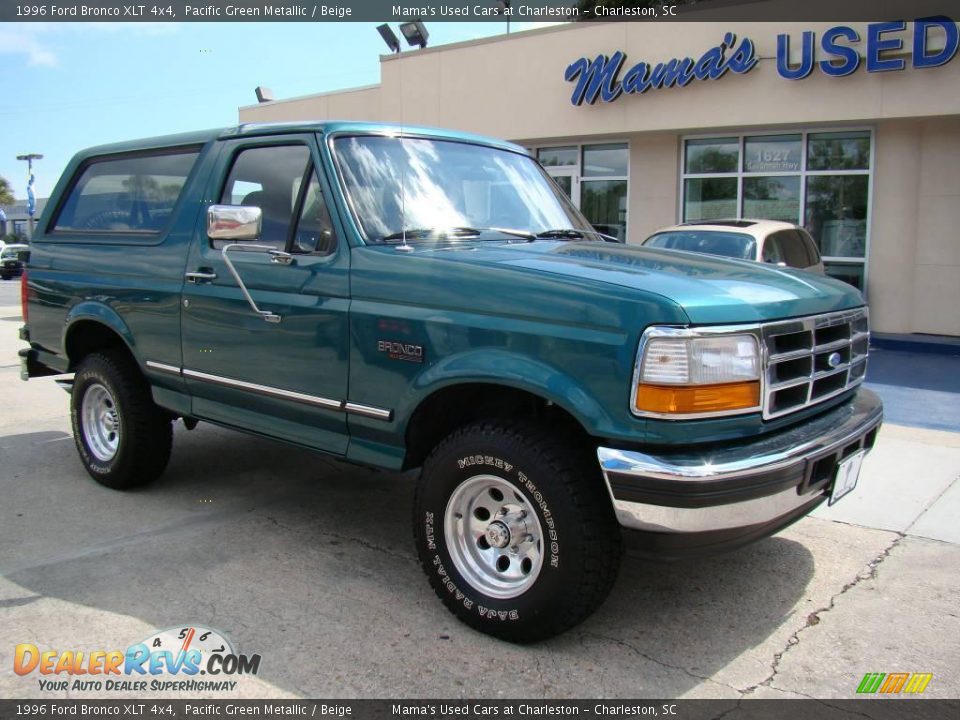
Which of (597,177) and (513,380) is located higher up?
(597,177)

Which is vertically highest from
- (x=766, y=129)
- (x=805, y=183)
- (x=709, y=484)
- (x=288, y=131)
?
(x=766, y=129)

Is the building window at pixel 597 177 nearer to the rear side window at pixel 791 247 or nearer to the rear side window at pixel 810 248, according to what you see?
the rear side window at pixel 810 248

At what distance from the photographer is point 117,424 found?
498cm

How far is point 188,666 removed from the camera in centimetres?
309

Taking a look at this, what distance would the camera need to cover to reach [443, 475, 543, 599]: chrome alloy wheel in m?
3.21

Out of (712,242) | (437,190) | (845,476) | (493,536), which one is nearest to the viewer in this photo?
(493,536)

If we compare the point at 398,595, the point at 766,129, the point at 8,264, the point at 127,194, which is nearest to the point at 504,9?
the point at 766,129

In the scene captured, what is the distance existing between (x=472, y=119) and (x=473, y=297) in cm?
1291

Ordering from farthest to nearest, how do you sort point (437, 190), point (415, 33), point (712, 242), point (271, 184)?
point (415, 33)
point (712, 242)
point (271, 184)
point (437, 190)

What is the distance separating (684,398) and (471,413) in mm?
1102

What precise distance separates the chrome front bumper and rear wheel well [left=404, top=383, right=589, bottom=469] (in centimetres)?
39

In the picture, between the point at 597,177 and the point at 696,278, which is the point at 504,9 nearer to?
the point at 597,177

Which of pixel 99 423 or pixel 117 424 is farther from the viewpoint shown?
pixel 99 423

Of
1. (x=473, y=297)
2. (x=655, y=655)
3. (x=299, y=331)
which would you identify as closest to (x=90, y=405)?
(x=299, y=331)
